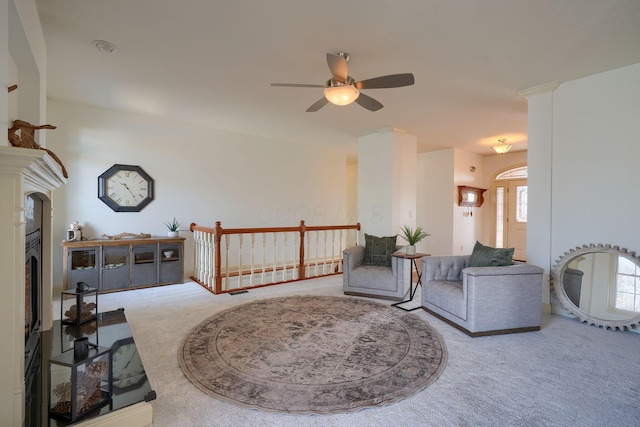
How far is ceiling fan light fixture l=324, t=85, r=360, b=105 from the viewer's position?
8.80 feet

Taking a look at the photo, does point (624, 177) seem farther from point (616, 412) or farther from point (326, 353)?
point (326, 353)

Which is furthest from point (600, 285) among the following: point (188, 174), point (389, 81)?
point (188, 174)

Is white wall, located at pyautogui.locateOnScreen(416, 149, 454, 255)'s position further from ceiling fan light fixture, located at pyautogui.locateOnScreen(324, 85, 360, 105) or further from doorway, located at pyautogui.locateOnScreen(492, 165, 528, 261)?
ceiling fan light fixture, located at pyautogui.locateOnScreen(324, 85, 360, 105)

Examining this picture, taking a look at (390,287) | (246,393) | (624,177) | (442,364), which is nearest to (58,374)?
(246,393)

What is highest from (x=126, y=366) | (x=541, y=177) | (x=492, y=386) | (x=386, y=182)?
(x=386, y=182)

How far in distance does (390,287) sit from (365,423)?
2365 millimetres

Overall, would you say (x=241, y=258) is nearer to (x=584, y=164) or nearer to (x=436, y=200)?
(x=436, y=200)

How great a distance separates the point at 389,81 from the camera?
259 cm

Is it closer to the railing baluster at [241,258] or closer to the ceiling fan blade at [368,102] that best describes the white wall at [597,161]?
the ceiling fan blade at [368,102]

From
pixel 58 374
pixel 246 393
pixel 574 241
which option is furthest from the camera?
pixel 574 241

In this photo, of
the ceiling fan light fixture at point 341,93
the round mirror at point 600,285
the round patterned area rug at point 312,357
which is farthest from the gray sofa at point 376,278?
the ceiling fan light fixture at point 341,93

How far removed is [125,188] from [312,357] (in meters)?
4.13

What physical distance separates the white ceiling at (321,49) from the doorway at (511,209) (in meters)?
3.31

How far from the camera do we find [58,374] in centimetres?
180
